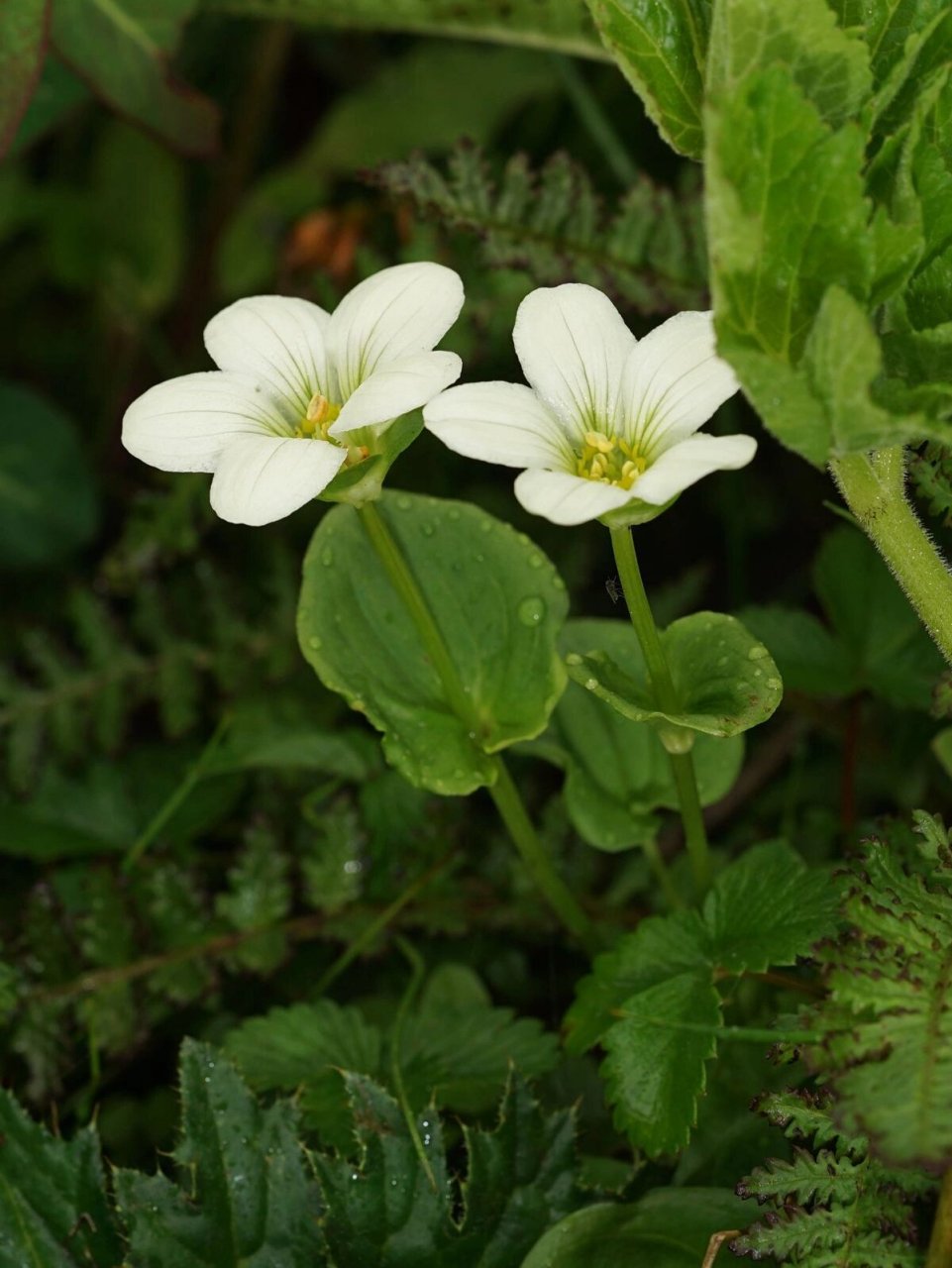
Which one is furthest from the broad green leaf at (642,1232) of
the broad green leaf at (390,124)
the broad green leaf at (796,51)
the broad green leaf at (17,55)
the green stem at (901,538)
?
the broad green leaf at (390,124)

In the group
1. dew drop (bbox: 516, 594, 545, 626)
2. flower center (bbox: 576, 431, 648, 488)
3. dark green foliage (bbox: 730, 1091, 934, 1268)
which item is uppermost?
flower center (bbox: 576, 431, 648, 488)

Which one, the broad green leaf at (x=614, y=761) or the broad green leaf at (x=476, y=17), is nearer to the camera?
the broad green leaf at (x=614, y=761)

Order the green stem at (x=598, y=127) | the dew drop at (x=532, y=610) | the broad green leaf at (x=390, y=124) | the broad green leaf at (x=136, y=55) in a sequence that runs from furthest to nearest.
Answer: the broad green leaf at (x=390, y=124) → the green stem at (x=598, y=127) → the broad green leaf at (x=136, y=55) → the dew drop at (x=532, y=610)

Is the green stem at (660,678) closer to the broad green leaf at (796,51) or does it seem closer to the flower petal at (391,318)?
the flower petal at (391,318)

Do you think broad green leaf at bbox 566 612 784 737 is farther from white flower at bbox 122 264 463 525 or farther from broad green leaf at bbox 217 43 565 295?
broad green leaf at bbox 217 43 565 295

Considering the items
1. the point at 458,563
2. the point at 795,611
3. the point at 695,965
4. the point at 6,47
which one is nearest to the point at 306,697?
the point at 458,563

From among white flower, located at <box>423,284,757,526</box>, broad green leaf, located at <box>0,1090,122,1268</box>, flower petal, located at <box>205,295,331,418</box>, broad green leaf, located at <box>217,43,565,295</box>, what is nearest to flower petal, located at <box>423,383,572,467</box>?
white flower, located at <box>423,284,757,526</box>
